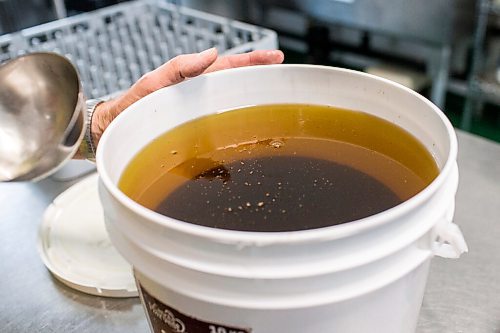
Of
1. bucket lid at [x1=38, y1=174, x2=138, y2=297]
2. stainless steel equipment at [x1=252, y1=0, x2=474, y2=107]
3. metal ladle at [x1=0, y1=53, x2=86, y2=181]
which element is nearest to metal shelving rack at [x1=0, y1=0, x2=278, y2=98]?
bucket lid at [x1=38, y1=174, x2=138, y2=297]

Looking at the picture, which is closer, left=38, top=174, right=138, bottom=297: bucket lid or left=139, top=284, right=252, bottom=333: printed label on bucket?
left=139, top=284, right=252, bottom=333: printed label on bucket

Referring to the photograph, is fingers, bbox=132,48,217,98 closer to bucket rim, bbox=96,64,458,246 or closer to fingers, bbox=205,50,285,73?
fingers, bbox=205,50,285,73

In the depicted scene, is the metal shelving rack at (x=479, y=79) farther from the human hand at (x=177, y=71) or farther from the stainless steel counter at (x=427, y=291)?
the human hand at (x=177, y=71)

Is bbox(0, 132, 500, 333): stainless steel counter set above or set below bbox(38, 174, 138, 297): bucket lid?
below

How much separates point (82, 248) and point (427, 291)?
0.49 m

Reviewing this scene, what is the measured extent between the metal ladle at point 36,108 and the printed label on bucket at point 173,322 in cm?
22

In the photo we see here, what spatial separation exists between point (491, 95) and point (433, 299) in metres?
1.88

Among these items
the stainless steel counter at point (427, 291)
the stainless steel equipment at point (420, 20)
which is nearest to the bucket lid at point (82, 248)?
the stainless steel counter at point (427, 291)

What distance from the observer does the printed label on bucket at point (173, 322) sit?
1.34 ft

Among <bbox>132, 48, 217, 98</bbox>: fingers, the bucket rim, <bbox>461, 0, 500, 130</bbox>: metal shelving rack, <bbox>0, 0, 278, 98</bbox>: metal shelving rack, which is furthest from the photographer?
<bbox>461, 0, 500, 130</bbox>: metal shelving rack

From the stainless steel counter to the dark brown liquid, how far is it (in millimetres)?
229

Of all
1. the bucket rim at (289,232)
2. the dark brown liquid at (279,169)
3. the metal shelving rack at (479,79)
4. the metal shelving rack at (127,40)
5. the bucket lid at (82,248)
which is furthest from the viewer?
the metal shelving rack at (479,79)

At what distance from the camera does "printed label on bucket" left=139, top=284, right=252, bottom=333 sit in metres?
0.41

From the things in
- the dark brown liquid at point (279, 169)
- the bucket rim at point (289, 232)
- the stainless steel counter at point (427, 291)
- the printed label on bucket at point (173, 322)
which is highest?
the bucket rim at point (289, 232)
